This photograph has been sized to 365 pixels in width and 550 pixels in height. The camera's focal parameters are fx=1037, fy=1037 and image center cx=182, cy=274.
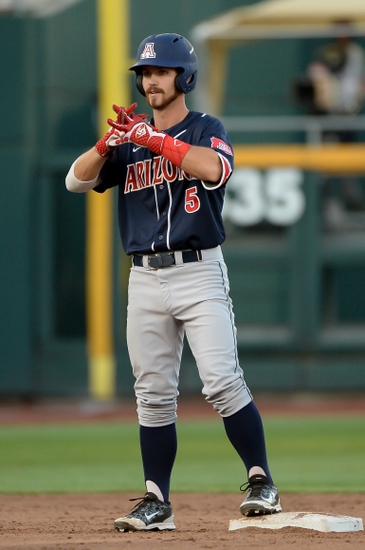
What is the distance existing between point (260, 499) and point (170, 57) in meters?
1.73

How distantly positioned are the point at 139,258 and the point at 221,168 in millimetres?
517

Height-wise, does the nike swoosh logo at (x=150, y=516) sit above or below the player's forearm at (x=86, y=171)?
below

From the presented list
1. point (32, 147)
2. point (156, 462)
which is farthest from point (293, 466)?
point (32, 147)

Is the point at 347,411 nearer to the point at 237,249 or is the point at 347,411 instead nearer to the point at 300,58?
the point at 237,249

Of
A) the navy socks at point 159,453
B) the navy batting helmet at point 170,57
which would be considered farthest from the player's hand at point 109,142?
the navy socks at point 159,453

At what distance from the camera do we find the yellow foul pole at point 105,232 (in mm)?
10445

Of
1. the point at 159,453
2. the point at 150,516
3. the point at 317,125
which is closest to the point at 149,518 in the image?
the point at 150,516

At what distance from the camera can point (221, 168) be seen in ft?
12.8

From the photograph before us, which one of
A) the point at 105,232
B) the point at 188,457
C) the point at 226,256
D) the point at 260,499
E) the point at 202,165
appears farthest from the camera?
the point at 105,232

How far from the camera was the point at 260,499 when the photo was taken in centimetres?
395

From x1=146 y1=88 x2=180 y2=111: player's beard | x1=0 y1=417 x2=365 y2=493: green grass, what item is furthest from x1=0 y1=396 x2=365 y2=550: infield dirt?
x1=146 y1=88 x2=180 y2=111: player's beard

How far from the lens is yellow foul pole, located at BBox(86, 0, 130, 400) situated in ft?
34.3

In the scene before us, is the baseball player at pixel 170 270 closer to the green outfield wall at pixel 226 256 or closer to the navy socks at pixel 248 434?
the navy socks at pixel 248 434

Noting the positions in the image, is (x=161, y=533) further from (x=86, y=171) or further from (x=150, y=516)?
(x=86, y=171)
